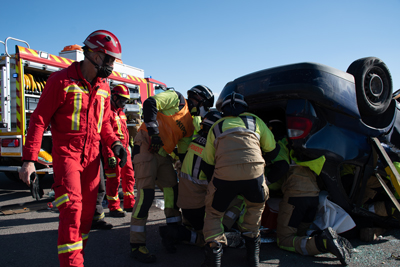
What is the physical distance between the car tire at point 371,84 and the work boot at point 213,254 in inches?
78.6

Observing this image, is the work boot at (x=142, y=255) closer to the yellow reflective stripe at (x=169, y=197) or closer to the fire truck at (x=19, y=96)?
the yellow reflective stripe at (x=169, y=197)

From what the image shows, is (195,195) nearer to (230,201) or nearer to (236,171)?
(230,201)

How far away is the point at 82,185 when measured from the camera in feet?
→ 8.07

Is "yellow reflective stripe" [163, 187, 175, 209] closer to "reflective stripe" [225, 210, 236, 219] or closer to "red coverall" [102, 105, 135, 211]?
"reflective stripe" [225, 210, 236, 219]

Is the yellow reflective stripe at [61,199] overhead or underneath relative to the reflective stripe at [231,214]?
overhead

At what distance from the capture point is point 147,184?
3104 mm

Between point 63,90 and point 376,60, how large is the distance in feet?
10.1

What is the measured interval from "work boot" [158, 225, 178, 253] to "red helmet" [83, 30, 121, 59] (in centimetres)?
170

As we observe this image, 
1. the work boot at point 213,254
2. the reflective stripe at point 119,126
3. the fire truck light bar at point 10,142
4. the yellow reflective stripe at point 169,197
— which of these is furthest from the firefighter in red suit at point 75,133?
the fire truck light bar at point 10,142

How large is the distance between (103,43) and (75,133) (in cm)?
77

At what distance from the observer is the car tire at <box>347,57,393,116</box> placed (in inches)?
121

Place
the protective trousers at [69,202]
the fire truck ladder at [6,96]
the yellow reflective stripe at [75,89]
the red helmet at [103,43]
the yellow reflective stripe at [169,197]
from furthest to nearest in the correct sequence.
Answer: the fire truck ladder at [6,96] → the yellow reflective stripe at [169,197] → the red helmet at [103,43] → the yellow reflective stripe at [75,89] → the protective trousers at [69,202]

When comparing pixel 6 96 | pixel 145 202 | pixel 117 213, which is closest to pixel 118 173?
pixel 117 213

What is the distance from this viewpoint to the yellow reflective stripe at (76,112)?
7.73 ft
